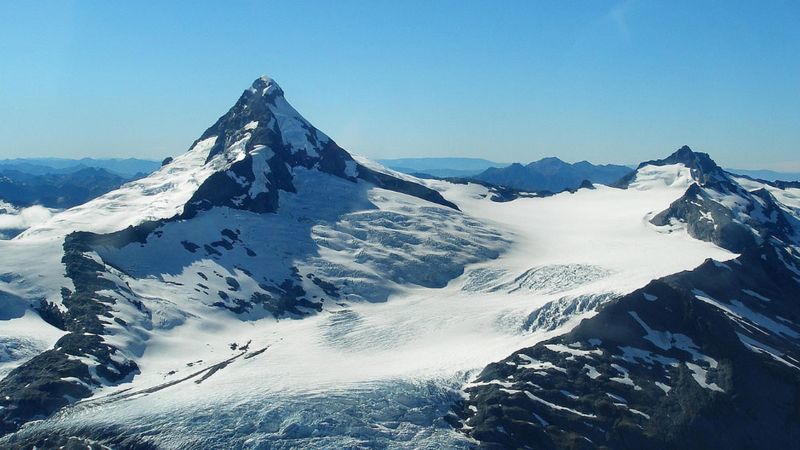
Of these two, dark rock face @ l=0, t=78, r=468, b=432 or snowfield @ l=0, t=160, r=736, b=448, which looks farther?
dark rock face @ l=0, t=78, r=468, b=432

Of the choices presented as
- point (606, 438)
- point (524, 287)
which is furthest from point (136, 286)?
point (606, 438)

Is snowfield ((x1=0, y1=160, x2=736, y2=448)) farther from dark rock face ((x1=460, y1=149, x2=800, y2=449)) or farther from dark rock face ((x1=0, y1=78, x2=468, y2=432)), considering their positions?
dark rock face ((x1=460, y1=149, x2=800, y2=449))

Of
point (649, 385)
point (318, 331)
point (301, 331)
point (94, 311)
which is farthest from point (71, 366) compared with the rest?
point (649, 385)

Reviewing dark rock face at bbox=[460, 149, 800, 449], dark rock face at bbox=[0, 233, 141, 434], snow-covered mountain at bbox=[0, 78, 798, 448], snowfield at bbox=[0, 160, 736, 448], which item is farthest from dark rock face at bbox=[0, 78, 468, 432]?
dark rock face at bbox=[460, 149, 800, 449]

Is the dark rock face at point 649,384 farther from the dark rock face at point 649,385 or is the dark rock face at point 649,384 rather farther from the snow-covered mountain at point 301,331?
the snow-covered mountain at point 301,331

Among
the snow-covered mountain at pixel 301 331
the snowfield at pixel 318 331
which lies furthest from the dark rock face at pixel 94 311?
the snowfield at pixel 318 331

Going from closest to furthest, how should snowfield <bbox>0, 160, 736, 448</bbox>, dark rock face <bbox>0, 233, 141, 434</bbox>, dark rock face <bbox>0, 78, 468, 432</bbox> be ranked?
snowfield <bbox>0, 160, 736, 448</bbox>
dark rock face <bbox>0, 233, 141, 434</bbox>
dark rock face <bbox>0, 78, 468, 432</bbox>

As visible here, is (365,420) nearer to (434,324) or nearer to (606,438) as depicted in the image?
(606,438)
